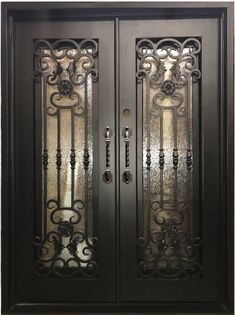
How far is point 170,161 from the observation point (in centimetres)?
200

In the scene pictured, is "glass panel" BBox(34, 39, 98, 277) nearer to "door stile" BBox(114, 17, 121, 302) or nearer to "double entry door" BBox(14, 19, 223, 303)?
"double entry door" BBox(14, 19, 223, 303)

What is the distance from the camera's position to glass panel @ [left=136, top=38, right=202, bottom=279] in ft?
6.48

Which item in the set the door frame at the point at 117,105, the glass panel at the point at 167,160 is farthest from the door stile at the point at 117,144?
the glass panel at the point at 167,160

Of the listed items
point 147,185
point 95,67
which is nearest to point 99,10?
point 95,67

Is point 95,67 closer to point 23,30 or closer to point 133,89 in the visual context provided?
point 133,89

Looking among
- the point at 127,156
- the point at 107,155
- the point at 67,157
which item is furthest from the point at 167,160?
the point at 67,157

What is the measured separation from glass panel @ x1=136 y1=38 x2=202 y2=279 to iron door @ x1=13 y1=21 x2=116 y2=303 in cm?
19

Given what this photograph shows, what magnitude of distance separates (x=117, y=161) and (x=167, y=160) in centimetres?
28

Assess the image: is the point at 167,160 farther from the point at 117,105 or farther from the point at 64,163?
the point at 64,163

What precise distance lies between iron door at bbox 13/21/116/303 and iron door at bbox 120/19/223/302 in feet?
0.36

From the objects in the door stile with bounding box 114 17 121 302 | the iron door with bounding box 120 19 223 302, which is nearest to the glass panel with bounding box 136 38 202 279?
the iron door with bounding box 120 19 223 302

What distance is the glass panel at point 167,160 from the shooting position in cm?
197

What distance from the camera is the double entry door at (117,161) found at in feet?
6.46

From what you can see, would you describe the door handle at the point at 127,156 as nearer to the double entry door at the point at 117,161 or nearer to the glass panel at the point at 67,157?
the double entry door at the point at 117,161
